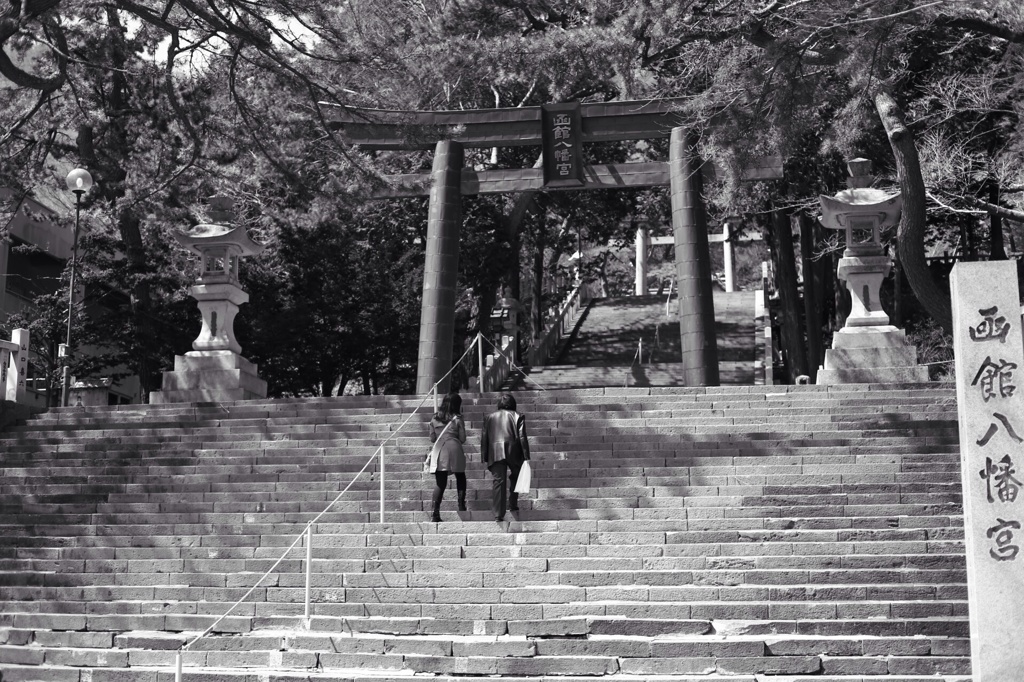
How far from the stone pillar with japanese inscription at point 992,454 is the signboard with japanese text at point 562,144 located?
11.3m

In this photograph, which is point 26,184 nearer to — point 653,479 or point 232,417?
point 232,417

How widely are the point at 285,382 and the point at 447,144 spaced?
25.7 ft

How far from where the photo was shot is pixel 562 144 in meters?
18.6

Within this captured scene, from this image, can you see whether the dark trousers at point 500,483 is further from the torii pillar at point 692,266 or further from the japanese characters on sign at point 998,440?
the torii pillar at point 692,266

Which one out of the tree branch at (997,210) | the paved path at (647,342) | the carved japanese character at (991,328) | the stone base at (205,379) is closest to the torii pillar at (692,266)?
the tree branch at (997,210)

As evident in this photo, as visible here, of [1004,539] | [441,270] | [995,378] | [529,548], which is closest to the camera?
[1004,539]

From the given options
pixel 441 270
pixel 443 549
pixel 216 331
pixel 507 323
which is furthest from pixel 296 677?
pixel 507 323

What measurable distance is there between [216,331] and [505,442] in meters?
7.42

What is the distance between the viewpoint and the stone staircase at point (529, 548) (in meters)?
8.56

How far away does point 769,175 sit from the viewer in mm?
17234

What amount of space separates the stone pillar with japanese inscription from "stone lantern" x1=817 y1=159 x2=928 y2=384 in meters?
8.09

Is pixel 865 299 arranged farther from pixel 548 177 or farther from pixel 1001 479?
pixel 1001 479

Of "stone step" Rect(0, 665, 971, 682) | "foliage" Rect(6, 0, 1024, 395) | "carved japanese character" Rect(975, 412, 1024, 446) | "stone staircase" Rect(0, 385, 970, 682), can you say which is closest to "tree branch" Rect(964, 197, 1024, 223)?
"foliage" Rect(6, 0, 1024, 395)

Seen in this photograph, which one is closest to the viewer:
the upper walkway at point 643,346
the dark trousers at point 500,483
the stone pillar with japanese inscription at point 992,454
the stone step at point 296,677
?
the stone pillar with japanese inscription at point 992,454
